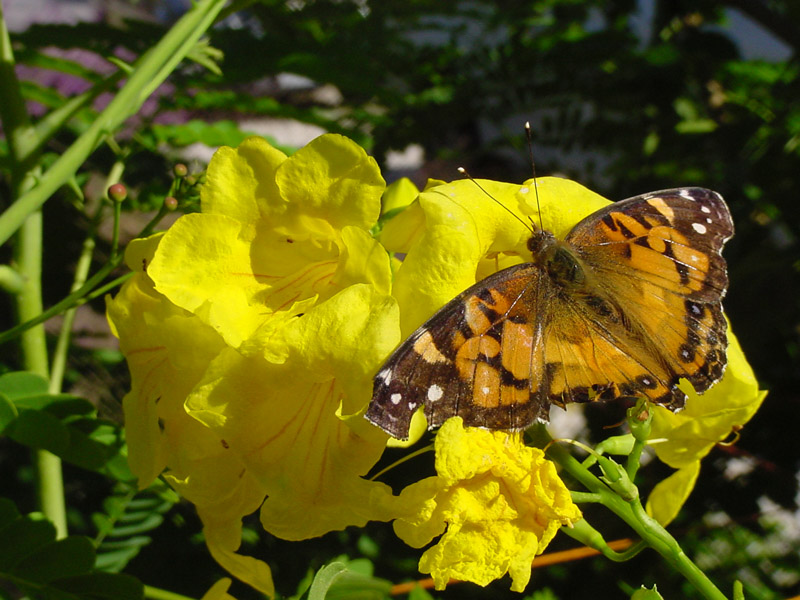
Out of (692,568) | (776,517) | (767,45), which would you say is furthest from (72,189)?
(767,45)

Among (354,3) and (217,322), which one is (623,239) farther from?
(354,3)

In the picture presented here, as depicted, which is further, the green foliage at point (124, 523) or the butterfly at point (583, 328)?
the green foliage at point (124, 523)

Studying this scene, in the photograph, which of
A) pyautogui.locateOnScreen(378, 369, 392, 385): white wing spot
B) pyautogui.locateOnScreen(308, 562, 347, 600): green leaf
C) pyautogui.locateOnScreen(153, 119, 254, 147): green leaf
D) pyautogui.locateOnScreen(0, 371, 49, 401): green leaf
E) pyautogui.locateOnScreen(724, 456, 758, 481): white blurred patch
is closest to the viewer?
pyautogui.locateOnScreen(378, 369, 392, 385): white wing spot

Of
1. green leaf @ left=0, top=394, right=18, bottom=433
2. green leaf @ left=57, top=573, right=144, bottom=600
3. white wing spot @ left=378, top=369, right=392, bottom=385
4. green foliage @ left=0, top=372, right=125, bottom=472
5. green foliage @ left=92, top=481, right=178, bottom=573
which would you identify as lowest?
green foliage @ left=92, top=481, right=178, bottom=573

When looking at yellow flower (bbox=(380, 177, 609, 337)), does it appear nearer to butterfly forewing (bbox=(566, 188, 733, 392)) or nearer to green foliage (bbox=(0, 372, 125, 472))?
butterfly forewing (bbox=(566, 188, 733, 392))

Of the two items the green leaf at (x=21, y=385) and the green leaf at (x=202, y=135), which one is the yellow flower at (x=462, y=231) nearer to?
the green leaf at (x=21, y=385)

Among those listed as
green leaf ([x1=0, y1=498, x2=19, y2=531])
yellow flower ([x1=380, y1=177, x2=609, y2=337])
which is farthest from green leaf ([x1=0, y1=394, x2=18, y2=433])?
yellow flower ([x1=380, y1=177, x2=609, y2=337])

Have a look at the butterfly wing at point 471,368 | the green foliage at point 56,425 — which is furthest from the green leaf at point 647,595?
the green foliage at point 56,425
